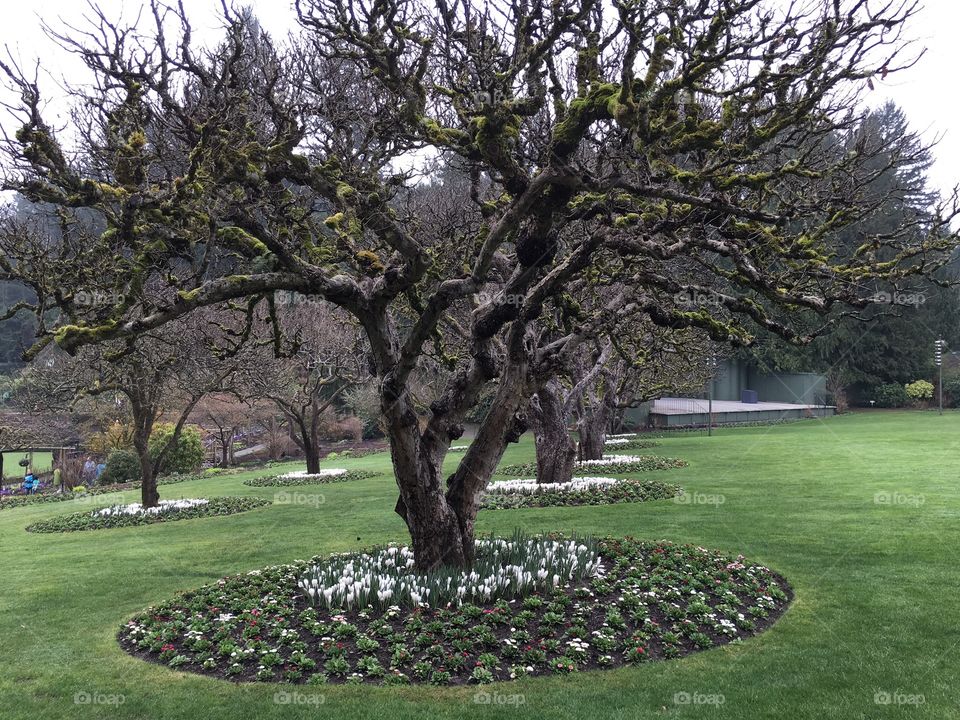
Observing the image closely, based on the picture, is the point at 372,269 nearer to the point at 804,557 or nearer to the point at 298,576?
the point at 298,576

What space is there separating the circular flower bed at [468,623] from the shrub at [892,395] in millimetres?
50144

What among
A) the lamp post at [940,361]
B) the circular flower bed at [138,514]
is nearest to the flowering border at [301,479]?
the circular flower bed at [138,514]

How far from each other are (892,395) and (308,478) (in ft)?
150

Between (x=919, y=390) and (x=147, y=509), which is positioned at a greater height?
(x=919, y=390)

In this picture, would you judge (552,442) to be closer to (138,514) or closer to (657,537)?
(657,537)

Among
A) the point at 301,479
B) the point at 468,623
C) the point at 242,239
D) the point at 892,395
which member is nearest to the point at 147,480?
the point at 301,479

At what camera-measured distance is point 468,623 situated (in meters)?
7.97

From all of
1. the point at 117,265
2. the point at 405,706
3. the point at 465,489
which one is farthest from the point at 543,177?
the point at 117,265

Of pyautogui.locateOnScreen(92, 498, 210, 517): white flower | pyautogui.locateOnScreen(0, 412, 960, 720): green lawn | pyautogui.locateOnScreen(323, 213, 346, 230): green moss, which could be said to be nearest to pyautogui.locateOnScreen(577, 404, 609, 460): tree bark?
pyautogui.locateOnScreen(0, 412, 960, 720): green lawn

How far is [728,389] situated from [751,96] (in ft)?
187

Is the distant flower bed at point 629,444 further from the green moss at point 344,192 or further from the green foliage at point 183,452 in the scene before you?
the green moss at point 344,192

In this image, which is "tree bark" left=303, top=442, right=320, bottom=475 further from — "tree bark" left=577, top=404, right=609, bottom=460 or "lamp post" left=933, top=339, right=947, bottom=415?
"lamp post" left=933, top=339, right=947, bottom=415

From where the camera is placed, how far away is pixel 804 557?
11.3 meters

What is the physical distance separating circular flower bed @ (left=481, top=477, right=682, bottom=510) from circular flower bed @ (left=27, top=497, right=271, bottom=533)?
7464 millimetres
